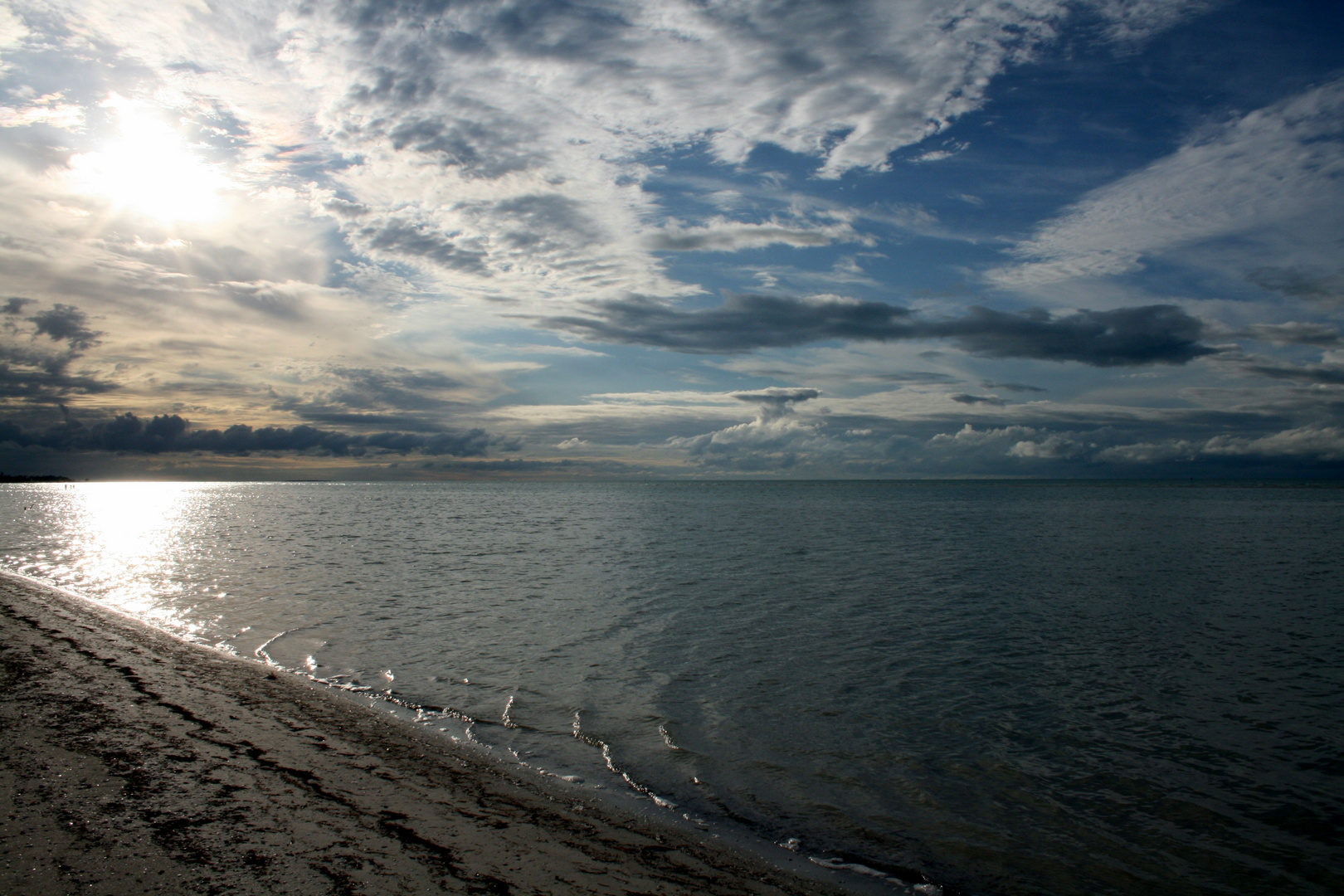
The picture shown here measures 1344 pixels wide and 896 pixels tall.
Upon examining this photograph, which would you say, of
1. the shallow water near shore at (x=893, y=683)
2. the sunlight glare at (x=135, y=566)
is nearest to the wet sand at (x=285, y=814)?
the shallow water near shore at (x=893, y=683)

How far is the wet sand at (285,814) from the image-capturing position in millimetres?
6125

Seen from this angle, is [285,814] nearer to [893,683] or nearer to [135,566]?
[893,683]

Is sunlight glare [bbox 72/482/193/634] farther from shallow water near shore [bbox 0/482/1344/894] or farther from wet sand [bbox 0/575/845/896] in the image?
wet sand [bbox 0/575/845/896]

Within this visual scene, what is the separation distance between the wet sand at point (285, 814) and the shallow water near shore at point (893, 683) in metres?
1.31

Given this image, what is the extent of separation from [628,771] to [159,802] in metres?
5.72

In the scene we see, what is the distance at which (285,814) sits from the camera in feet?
24.3

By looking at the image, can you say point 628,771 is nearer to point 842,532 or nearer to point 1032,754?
point 1032,754

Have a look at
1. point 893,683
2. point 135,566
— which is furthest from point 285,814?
point 135,566

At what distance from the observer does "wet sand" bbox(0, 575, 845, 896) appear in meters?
6.12

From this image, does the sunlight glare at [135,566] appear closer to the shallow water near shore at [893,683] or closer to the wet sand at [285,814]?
the shallow water near shore at [893,683]

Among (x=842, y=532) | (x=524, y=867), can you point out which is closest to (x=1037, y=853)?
(x=524, y=867)

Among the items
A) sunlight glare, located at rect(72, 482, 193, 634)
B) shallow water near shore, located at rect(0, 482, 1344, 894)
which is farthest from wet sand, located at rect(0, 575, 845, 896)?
sunlight glare, located at rect(72, 482, 193, 634)

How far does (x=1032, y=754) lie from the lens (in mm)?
10922

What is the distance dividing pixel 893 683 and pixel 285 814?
456 inches
